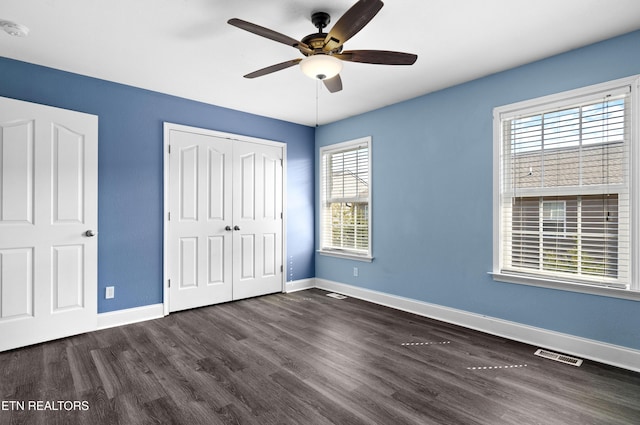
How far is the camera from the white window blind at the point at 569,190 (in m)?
2.66

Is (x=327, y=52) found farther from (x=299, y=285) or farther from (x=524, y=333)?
(x=299, y=285)

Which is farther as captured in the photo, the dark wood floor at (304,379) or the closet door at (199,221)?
the closet door at (199,221)

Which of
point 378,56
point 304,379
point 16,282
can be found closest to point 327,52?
point 378,56

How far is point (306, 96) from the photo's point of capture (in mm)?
3990

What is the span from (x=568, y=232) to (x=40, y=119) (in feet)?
16.0

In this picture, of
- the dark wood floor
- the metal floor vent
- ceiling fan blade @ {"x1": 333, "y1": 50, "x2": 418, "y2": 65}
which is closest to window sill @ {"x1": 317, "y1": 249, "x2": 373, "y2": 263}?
the dark wood floor

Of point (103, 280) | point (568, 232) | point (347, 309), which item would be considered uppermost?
point (568, 232)

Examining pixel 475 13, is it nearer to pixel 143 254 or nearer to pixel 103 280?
pixel 143 254

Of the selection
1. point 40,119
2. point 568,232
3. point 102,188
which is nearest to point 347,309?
point 568,232

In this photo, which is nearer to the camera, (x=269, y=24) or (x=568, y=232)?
(x=269, y=24)

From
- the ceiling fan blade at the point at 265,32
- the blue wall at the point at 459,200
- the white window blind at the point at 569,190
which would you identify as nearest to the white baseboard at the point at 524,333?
the blue wall at the point at 459,200

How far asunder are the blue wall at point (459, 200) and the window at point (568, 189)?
0.11 m

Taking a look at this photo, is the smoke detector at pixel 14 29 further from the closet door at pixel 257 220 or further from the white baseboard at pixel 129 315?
the white baseboard at pixel 129 315

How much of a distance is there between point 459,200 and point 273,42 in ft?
8.08
